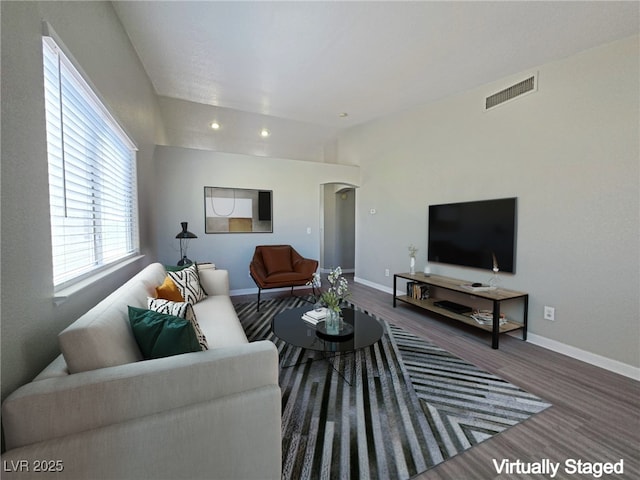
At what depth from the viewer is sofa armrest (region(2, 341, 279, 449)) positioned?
86 centimetres

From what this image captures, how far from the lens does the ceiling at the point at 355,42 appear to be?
85.9 inches

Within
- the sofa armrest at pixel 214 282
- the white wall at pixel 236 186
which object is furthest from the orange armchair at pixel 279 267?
the sofa armrest at pixel 214 282

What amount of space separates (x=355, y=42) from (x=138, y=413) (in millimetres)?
3177

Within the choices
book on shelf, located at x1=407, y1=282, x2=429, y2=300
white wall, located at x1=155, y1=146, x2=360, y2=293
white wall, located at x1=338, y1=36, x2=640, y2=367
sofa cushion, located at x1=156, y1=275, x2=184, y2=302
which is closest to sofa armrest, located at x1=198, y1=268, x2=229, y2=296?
sofa cushion, located at x1=156, y1=275, x2=184, y2=302

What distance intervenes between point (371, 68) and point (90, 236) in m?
3.13

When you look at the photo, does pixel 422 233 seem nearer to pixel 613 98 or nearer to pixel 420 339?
pixel 420 339

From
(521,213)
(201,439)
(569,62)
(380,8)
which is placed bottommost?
(201,439)

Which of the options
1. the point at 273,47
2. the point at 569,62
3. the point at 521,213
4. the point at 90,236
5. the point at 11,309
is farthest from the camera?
the point at 521,213

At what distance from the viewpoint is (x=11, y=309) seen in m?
0.96

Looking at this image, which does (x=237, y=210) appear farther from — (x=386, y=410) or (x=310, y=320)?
(x=386, y=410)

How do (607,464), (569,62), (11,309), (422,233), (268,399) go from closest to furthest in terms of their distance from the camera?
(11,309) < (268,399) < (607,464) < (569,62) < (422,233)

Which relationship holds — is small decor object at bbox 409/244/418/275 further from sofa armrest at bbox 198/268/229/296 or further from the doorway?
the doorway

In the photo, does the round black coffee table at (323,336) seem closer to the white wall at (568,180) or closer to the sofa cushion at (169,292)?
the sofa cushion at (169,292)

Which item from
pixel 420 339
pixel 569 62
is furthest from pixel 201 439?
pixel 569 62
